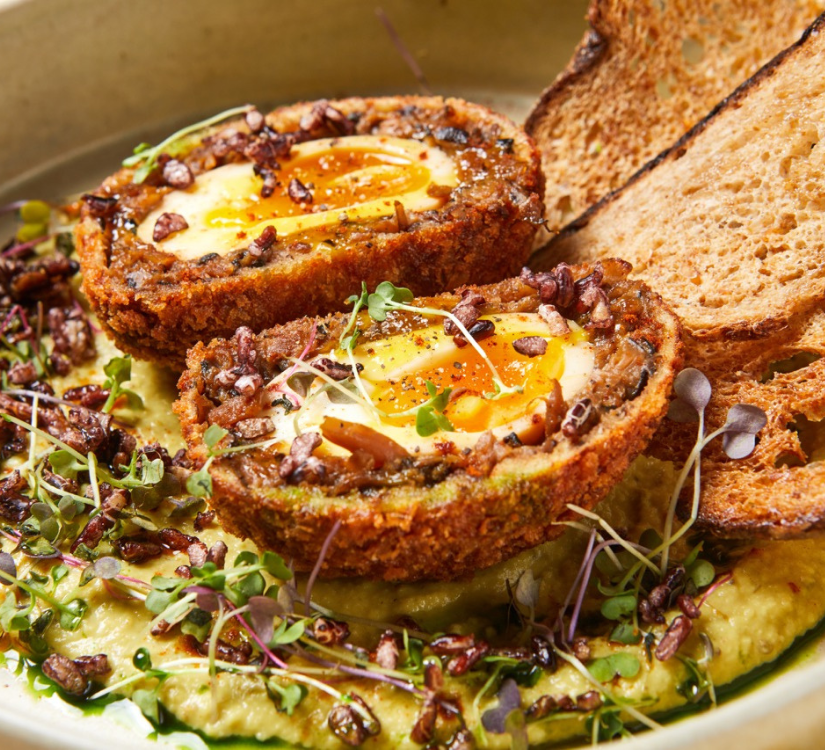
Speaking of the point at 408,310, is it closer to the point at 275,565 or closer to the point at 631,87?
the point at 275,565

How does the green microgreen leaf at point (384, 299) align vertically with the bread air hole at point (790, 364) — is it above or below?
above

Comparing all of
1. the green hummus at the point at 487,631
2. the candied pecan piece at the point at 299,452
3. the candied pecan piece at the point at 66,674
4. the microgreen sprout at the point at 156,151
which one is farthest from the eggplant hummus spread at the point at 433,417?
the microgreen sprout at the point at 156,151

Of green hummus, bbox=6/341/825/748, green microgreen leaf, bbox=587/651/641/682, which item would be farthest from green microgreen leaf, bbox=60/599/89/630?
green microgreen leaf, bbox=587/651/641/682

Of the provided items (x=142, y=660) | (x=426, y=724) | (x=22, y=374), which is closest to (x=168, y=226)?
(x=22, y=374)

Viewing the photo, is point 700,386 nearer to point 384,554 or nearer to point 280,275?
point 384,554

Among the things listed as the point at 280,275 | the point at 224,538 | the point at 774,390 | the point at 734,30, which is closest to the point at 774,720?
the point at 774,390

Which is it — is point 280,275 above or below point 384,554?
above

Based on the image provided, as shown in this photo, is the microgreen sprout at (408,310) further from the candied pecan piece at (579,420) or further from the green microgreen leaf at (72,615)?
the green microgreen leaf at (72,615)
